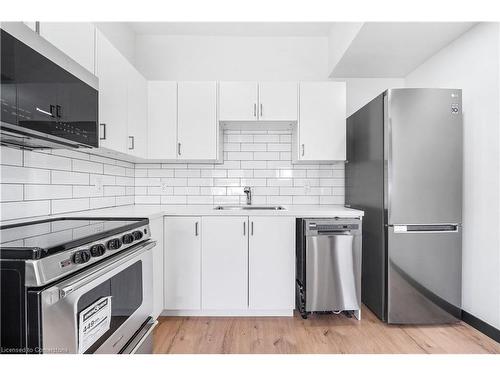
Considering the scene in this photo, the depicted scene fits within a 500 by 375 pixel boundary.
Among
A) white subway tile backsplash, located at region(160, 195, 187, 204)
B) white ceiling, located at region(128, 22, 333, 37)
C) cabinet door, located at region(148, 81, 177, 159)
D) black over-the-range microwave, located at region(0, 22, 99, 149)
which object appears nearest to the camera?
black over-the-range microwave, located at region(0, 22, 99, 149)

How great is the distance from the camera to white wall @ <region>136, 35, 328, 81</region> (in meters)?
3.04

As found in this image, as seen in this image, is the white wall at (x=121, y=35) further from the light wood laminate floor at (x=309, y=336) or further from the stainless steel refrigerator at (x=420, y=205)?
the light wood laminate floor at (x=309, y=336)

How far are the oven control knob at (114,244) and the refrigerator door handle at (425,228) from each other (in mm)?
1941

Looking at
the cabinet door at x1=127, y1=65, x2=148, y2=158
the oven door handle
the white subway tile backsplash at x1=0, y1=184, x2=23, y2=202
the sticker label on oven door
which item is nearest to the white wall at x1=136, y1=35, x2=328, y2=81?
the cabinet door at x1=127, y1=65, x2=148, y2=158

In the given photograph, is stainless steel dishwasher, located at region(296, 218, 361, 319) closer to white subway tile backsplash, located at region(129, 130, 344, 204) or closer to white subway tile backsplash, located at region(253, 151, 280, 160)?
white subway tile backsplash, located at region(129, 130, 344, 204)

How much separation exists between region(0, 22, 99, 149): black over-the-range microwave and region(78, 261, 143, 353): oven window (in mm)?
729

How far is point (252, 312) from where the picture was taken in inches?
93.6

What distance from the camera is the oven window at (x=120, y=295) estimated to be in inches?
45.9

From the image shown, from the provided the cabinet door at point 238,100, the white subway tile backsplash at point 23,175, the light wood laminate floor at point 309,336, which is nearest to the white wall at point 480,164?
the light wood laminate floor at point 309,336

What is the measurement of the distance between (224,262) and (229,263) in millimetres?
42

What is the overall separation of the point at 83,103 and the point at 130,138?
2.43ft

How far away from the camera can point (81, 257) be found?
43.6 inches

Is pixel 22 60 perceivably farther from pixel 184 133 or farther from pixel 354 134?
pixel 354 134

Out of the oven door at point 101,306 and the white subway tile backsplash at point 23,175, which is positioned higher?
the white subway tile backsplash at point 23,175
